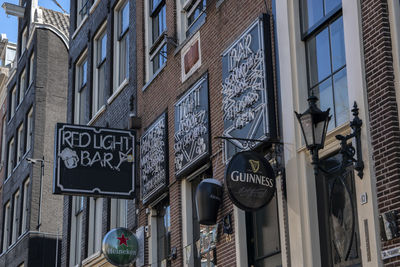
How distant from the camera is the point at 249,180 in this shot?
11.6 metres

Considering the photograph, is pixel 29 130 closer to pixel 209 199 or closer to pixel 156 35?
pixel 156 35

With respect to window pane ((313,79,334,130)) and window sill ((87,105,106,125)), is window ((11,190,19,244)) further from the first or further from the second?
window pane ((313,79,334,130))

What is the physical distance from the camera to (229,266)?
1330 cm

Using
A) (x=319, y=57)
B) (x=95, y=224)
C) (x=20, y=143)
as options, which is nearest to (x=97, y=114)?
(x=95, y=224)

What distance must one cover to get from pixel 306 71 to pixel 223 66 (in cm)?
244

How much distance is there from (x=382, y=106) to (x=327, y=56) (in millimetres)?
1863

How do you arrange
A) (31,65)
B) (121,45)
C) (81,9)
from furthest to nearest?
(31,65) → (81,9) → (121,45)

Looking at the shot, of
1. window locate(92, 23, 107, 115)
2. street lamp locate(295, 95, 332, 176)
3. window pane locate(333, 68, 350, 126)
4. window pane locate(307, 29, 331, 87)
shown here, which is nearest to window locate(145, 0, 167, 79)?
window locate(92, 23, 107, 115)

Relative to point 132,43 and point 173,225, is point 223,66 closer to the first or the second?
point 173,225

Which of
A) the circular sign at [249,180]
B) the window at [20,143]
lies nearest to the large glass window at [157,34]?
the circular sign at [249,180]

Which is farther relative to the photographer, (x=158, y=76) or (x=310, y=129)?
(x=158, y=76)

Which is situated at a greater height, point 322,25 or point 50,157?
point 50,157

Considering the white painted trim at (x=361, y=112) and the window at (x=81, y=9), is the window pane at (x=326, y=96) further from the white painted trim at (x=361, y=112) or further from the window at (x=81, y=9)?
the window at (x=81, y=9)

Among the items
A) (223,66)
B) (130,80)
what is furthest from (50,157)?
(223,66)
